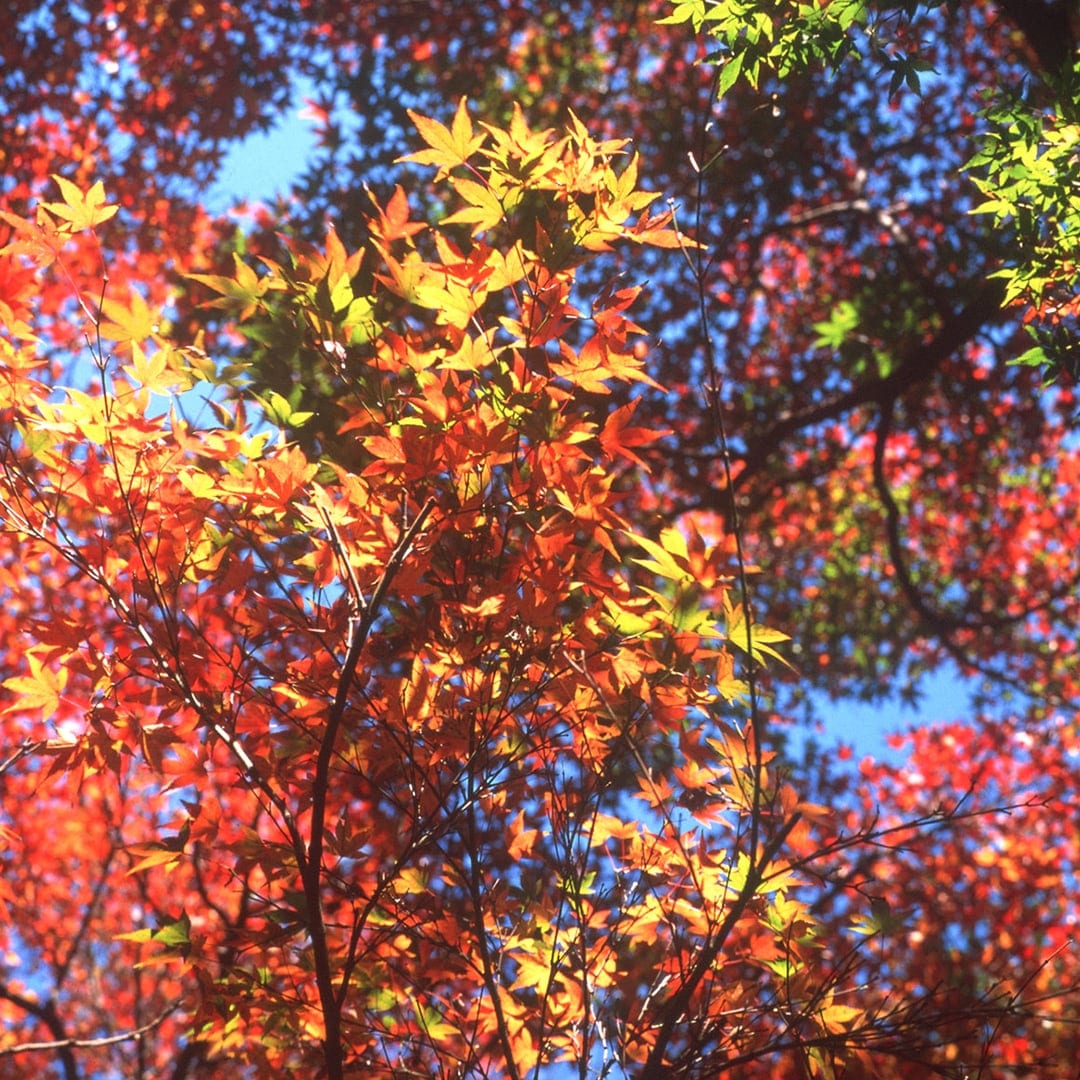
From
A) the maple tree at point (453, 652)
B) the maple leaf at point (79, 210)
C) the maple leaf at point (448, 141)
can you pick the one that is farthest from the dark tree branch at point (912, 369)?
the maple leaf at point (79, 210)

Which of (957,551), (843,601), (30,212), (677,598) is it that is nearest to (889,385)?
(843,601)

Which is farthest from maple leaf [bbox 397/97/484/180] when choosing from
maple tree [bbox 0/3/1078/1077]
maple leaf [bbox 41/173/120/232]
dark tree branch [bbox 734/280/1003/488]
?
dark tree branch [bbox 734/280/1003/488]

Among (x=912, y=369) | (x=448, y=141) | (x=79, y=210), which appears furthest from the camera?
(x=912, y=369)

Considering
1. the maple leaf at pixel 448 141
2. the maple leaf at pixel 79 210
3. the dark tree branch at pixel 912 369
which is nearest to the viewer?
the maple leaf at pixel 448 141

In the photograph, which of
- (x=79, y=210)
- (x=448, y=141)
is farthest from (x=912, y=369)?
(x=79, y=210)

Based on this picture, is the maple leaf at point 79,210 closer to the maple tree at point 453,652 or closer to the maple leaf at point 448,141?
the maple tree at point 453,652

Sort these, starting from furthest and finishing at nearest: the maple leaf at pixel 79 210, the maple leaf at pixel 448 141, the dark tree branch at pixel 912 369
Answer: the dark tree branch at pixel 912 369
the maple leaf at pixel 79 210
the maple leaf at pixel 448 141

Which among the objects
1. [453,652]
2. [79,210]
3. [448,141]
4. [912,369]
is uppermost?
[912,369]

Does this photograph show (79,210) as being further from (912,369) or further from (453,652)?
(912,369)

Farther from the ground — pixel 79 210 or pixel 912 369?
pixel 912 369

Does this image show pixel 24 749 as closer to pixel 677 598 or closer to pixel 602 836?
pixel 602 836

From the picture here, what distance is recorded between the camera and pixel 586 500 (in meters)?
2.46

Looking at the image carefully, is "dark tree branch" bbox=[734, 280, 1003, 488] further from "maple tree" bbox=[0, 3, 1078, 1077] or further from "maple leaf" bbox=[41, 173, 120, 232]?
"maple leaf" bbox=[41, 173, 120, 232]

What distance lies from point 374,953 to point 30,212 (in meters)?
7.58
